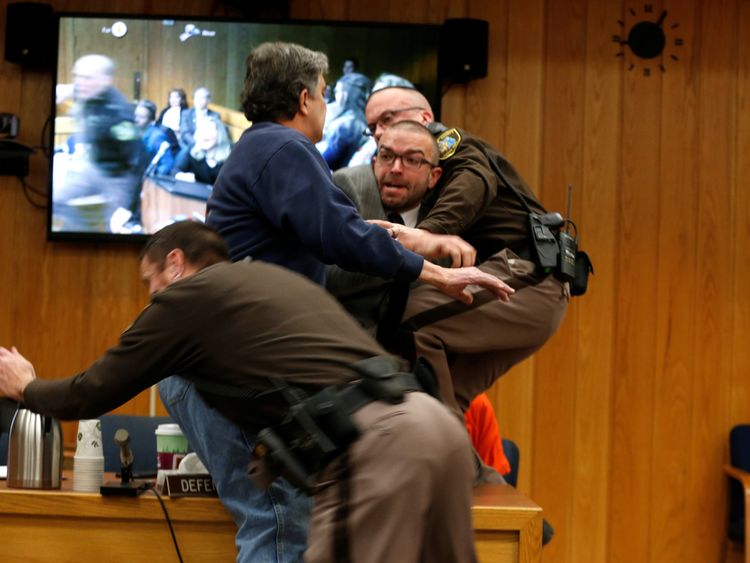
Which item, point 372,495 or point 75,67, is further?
point 75,67

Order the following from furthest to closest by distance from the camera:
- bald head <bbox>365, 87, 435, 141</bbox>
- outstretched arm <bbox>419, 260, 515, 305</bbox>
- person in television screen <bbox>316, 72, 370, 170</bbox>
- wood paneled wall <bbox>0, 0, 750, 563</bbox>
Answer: wood paneled wall <bbox>0, 0, 750, 563</bbox>
person in television screen <bbox>316, 72, 370, 170</bbox>
bald head <bbox>365, 87, 435, 141</bbox>
outstretched arm <bbox>419, 260, 515, 305</bbox>

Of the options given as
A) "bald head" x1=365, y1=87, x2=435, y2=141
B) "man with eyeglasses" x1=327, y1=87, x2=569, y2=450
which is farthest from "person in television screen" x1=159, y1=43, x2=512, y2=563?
"bald head" x1=365, y1=87, x2=435, y2=141

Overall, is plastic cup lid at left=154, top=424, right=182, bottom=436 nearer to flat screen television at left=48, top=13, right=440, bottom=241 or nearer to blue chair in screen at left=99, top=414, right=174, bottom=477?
blue chair in screen at left=99, top=414, right=174, bottom=477

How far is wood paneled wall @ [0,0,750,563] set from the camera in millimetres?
5750

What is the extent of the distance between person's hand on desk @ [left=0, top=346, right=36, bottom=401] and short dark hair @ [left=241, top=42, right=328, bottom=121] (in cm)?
90

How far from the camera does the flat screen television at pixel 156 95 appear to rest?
5637 mm

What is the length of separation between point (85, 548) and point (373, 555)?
1.16 metres

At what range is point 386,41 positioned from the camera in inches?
223

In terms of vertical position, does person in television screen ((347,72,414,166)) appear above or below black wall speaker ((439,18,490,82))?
below

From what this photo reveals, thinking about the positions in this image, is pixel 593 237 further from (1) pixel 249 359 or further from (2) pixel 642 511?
(1) pixel 249 359

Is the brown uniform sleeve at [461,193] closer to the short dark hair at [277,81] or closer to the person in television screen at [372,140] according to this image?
the short dark hair at [277,81]

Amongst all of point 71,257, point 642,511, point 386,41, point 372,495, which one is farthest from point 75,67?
point 372,495

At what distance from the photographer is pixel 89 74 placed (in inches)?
222

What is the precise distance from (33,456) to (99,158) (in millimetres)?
2782
